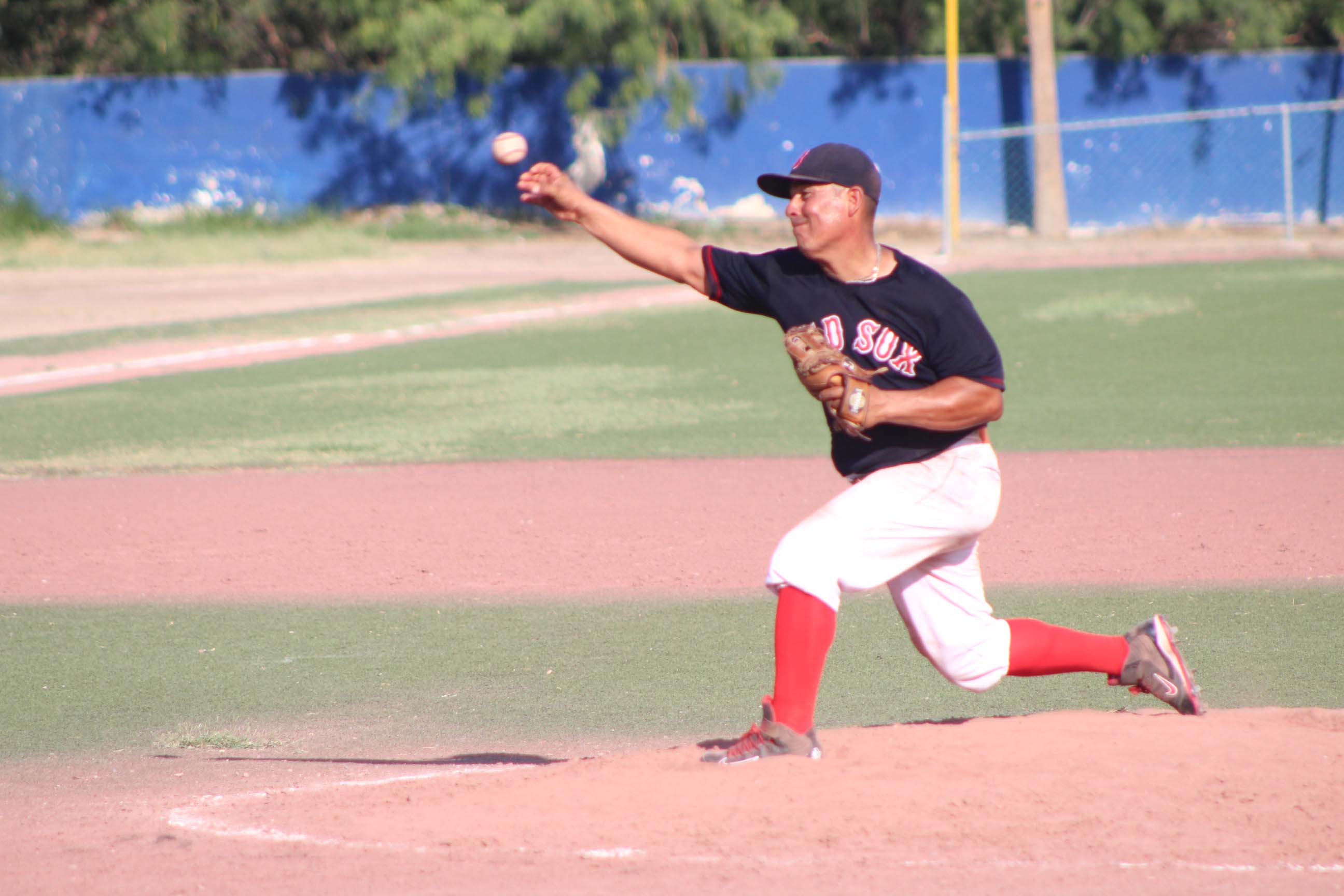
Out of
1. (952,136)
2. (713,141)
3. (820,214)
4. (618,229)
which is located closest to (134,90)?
(713,141)

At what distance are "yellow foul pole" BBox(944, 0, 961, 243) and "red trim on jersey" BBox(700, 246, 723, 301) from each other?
19.4m

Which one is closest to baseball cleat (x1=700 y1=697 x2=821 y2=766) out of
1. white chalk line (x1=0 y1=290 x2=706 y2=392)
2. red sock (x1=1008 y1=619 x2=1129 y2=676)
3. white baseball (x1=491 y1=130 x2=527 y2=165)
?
red sock (x1=1008 y1=619 x2=1129 y2=676)

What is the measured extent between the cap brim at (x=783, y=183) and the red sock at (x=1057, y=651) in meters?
1.47

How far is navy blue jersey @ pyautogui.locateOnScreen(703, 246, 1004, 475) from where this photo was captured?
4215 mm

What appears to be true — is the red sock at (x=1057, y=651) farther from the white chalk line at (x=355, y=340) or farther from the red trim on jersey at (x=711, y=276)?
the white chalk line at (x=355, y=340)

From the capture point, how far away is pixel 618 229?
15.4 feet

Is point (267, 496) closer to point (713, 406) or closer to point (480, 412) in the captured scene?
point (480, 412)

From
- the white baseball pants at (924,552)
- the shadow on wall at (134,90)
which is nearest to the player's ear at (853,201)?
the white baseball pants at (924,552)

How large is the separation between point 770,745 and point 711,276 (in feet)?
4.54

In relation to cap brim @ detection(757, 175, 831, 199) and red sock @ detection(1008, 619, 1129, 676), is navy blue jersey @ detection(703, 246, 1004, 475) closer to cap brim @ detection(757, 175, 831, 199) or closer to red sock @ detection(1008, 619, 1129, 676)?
cap brim @ detection(757, 175, 831, 199)

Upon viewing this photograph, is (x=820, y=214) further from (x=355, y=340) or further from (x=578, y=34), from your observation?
(x=578, y=34)

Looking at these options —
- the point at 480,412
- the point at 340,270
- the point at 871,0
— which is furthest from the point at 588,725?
the point at 871,0

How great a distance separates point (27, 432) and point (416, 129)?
20.1 metres

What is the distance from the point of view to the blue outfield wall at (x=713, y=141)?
29.5m
